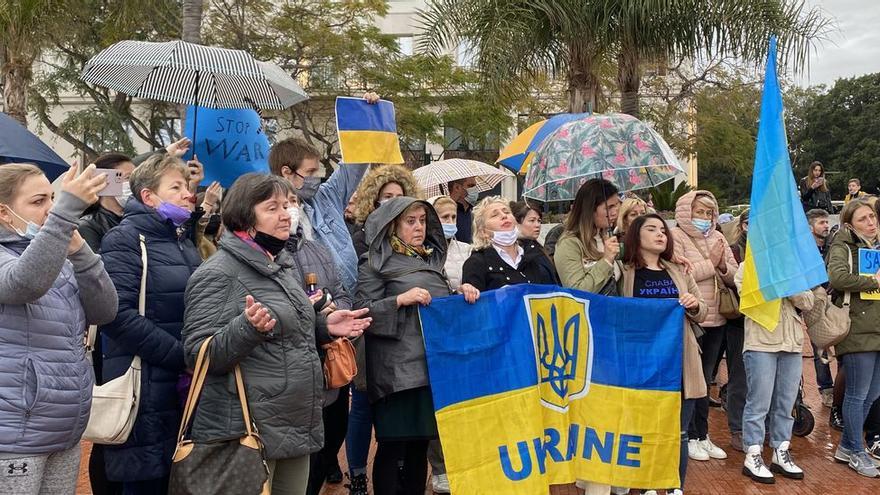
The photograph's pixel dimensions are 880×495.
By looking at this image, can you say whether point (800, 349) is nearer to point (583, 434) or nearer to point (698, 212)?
point (698, 212)

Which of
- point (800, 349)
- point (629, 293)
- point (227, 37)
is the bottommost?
point (800, 349)

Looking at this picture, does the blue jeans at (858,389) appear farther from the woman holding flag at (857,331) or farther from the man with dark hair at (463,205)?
the man with dark hair at (463,205)

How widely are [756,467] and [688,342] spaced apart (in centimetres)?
134

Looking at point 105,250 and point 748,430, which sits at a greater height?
point 105,250

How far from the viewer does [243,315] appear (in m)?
3.05

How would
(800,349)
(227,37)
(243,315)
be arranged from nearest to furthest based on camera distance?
(243,315)
(800,349)
(227,37)

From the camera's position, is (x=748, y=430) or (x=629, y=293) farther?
(x=748, y=430)

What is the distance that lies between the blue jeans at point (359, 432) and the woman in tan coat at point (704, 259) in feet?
8.67

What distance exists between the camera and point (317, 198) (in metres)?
4.79

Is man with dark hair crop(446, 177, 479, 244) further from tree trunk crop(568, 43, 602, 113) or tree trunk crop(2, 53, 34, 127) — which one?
tree trunk crop(2, 53, 34, 127)

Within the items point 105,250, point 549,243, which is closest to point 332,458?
point 105,250

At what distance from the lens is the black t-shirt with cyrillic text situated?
197 inches

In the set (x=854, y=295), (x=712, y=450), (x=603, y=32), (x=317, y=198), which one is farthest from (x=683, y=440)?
(x=603, y=32)

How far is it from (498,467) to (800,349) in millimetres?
2575
